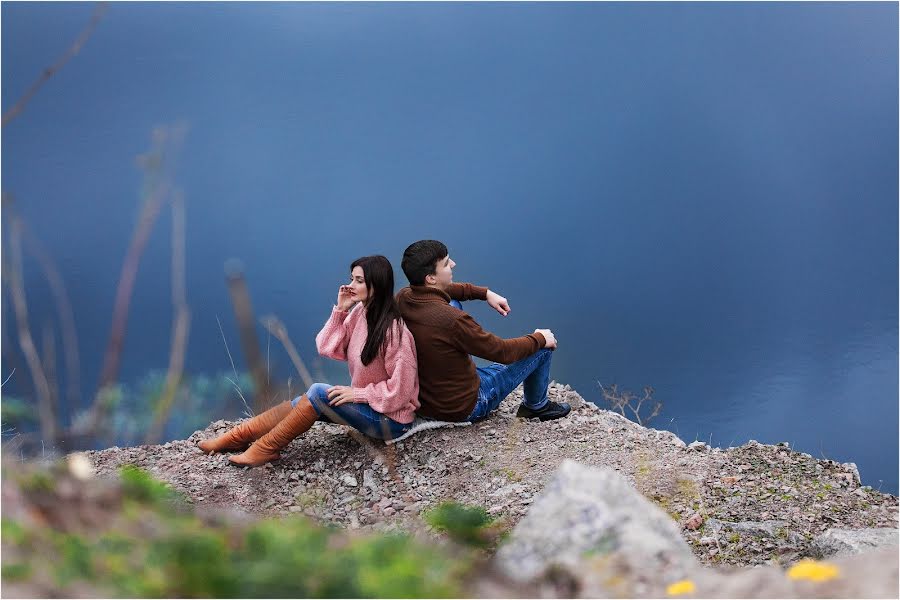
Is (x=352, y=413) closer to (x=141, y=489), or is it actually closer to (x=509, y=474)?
(x=509, y=474)

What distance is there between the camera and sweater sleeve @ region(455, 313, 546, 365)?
156 inches

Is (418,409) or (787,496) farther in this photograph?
(418,409)

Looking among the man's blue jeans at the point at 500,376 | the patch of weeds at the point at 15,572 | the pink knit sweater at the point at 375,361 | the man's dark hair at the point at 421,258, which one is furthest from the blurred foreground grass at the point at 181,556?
the man's blue jeans at the point at 500,376

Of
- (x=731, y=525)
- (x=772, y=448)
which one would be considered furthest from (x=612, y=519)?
(x=772, y=448)

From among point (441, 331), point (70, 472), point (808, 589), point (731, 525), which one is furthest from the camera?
point (441, 331)

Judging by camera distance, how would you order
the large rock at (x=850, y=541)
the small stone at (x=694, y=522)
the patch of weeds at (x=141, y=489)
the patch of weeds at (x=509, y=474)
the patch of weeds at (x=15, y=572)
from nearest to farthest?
the patch of weeds at (x=15, y=572), the patch of weeds at (x=141, y=489), the large rock at (x=850, y=541), the small stone at (x=694, y=522), the patch of weeds at (x=509, y=474)

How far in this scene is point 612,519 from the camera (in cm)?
221

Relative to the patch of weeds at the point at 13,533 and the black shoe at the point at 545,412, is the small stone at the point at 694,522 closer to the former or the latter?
the black shoe at the point at 545,412

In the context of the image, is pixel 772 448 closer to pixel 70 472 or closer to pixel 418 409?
pixel 418 409

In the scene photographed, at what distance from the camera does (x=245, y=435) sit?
429 cm

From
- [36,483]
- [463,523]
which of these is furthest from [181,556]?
[463,523]

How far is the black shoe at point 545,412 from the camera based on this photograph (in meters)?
4.90

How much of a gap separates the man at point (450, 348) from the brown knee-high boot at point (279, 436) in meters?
0.65

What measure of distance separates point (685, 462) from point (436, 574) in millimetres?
3073
